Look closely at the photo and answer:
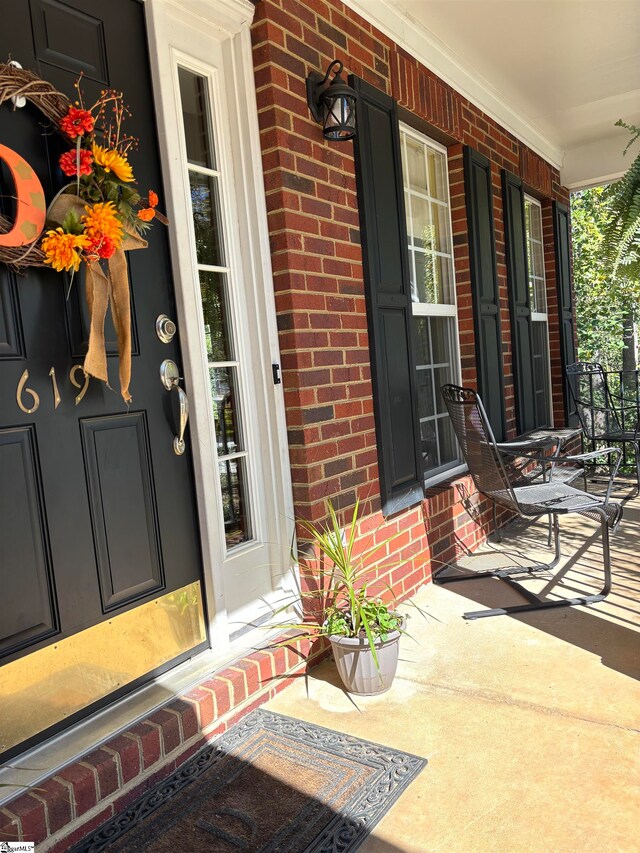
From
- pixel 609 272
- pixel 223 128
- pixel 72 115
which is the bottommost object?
pixel 609 272

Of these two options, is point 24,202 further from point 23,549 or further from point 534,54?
point 534,54

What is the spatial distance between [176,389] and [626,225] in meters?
1.61

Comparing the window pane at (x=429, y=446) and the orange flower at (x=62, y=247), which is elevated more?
the orange flower at (x=62, y=247)

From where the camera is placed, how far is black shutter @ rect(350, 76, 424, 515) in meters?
2.92

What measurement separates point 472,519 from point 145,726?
2476 mm

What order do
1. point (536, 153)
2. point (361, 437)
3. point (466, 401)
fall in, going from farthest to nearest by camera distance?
point (536, 153), point (466, 401), point (361, 437)

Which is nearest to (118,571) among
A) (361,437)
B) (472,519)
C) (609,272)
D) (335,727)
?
(335,727)

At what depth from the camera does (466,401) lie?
304cm

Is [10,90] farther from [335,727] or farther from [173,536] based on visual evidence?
[335,727]

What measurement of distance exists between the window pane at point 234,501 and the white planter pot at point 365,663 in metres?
0.50

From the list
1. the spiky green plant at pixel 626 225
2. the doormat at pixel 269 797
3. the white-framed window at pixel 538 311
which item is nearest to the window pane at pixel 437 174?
the white-framed window at pixel 538 311

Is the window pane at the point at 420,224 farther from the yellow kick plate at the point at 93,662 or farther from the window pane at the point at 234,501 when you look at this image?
the yellow kick plate at the point at 93,662

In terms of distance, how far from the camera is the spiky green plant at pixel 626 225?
2.23m

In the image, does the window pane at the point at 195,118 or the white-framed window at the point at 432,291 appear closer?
the window pane at the point at 195,118
